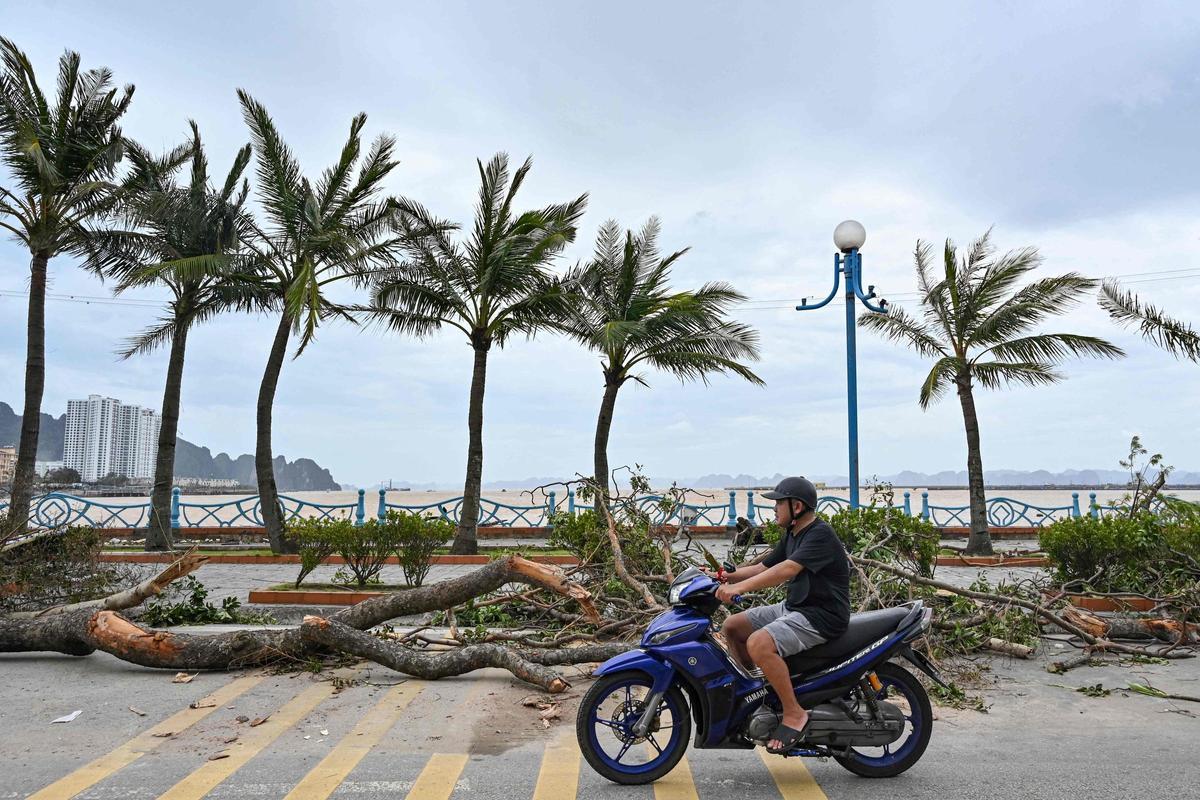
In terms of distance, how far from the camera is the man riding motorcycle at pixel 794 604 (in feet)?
14.5

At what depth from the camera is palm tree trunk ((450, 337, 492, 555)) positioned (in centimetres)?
1802

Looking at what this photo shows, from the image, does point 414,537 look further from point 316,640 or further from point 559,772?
point 559,772

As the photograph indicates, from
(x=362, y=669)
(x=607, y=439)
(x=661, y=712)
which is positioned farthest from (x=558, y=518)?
(x=607, y=439)

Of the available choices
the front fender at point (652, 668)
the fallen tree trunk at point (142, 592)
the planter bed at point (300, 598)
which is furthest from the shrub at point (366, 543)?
the front fender at point (652, 668)

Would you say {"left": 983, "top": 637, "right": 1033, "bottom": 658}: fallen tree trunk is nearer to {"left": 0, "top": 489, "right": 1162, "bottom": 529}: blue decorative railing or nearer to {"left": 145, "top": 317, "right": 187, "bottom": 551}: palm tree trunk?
{"left": 0, "top": 489, "right": 1162, "bottom": 529}: blue decorative railing

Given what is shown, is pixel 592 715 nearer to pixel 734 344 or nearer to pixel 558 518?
pixel 558 518

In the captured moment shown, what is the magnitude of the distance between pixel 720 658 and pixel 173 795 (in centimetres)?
288

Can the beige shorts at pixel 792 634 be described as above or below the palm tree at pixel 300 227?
Result: below

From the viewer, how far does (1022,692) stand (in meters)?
6.70

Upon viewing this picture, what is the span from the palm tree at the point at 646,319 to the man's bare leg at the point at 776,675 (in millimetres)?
15323

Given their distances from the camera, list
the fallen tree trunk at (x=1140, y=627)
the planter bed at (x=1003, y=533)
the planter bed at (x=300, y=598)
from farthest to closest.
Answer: the planter bed at (x=1003, y=533), the planter bed at (x=300, y=598), the fallen tree trunk at (x=1140, y=627)

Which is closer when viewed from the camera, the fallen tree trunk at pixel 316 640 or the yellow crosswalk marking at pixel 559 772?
the yellow crosswalk marking at pixel 559 772

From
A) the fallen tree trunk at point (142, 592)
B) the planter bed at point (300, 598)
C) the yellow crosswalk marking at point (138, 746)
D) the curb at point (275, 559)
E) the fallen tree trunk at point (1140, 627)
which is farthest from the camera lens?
the curb at point (275, 559)

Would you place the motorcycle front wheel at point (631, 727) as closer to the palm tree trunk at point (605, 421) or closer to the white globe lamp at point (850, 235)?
the white globe lamp at point (850, 235)
